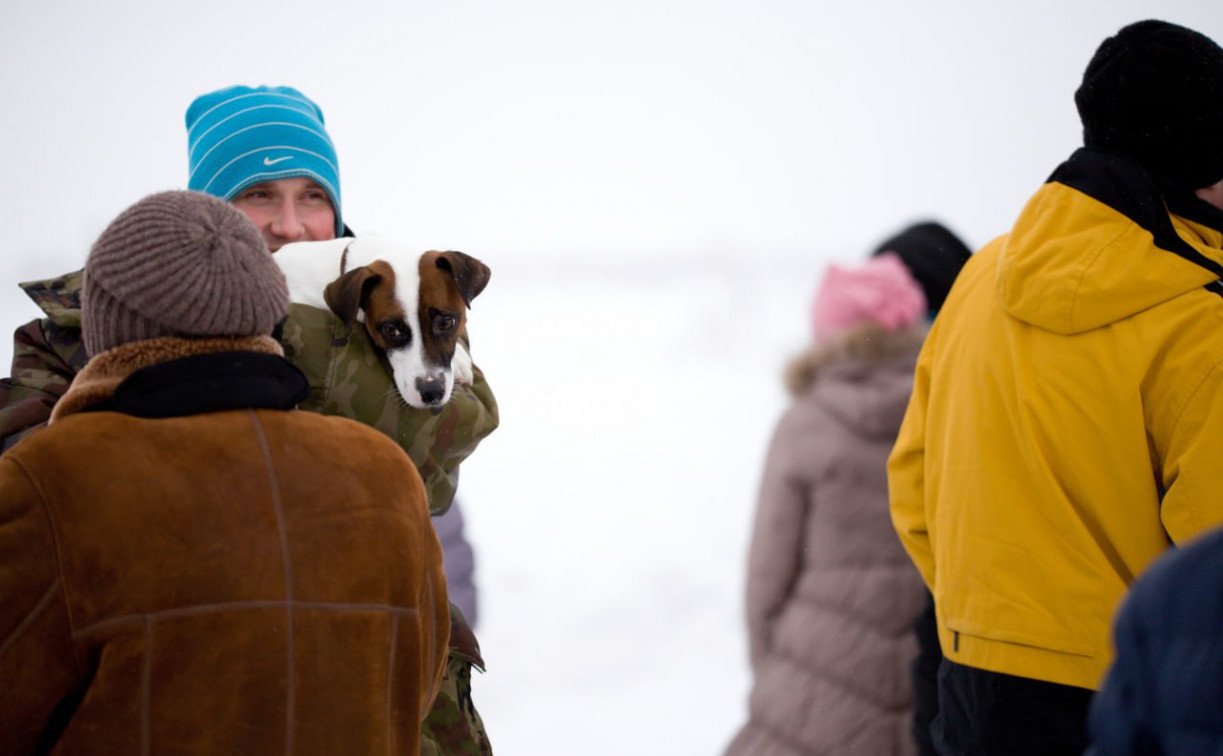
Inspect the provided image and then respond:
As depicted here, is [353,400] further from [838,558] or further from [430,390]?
[838,558]

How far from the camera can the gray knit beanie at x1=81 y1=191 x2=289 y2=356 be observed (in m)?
1.24

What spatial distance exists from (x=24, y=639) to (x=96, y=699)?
0.10 m

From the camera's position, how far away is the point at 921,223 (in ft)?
10.5

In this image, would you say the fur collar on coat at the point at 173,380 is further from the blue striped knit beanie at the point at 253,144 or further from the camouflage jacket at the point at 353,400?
the blue striped knit beanie at the point at 253,144

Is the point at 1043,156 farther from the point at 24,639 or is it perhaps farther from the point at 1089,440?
the point at 24,639

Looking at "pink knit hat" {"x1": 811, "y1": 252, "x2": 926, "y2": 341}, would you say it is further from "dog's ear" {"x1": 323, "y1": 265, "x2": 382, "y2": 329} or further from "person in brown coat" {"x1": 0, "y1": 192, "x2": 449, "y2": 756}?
"person in brown coat" {"x1": 0, "y1": 192, "x2": 449, "y2": 756}

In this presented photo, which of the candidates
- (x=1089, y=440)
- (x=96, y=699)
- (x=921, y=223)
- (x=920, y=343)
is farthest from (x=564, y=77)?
(x=96, y=699)

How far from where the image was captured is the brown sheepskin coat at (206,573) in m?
1.14

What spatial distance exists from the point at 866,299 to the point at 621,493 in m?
2.23

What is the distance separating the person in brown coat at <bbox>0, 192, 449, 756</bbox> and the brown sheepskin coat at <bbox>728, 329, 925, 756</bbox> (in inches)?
56.2

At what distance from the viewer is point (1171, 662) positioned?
666mm

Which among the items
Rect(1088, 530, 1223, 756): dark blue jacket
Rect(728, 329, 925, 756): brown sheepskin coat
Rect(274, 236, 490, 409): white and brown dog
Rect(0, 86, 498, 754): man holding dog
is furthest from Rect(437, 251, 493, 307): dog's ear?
Rect(1088, 530, 1223, 756): dark blue jacket

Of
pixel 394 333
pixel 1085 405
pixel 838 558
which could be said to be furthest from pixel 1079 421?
pixel 394 333

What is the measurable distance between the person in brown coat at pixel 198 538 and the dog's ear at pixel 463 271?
619 millimetres
